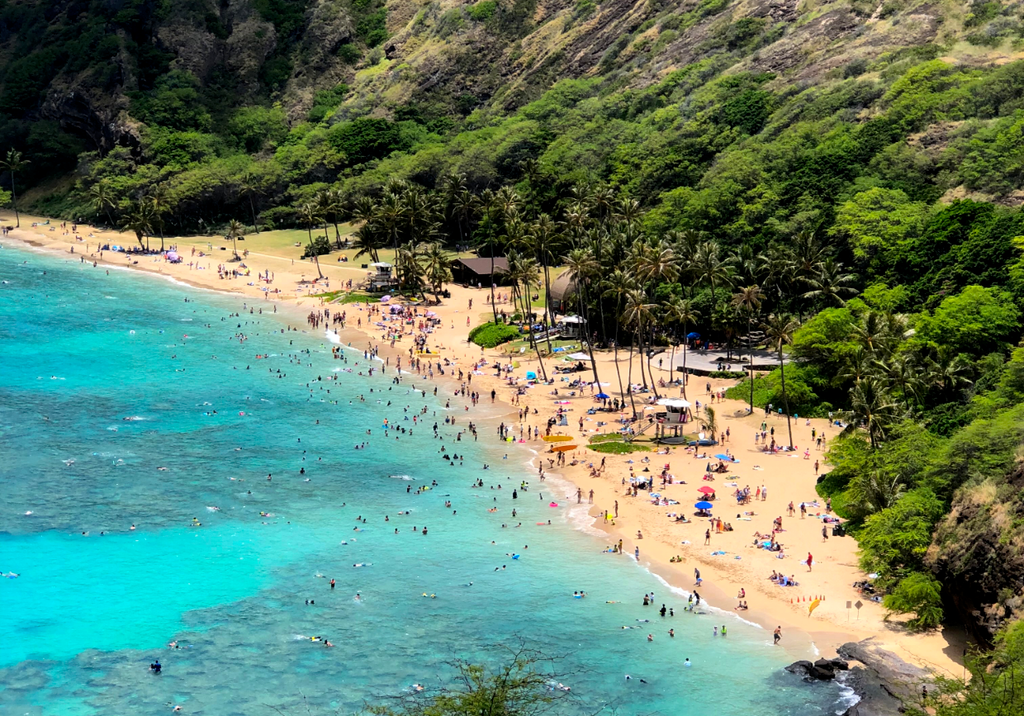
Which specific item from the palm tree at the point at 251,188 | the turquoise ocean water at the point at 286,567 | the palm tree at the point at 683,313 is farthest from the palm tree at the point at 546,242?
the palm tree at the point at 251,188

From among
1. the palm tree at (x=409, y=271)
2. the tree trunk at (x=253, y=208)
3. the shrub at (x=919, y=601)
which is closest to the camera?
the shrub at (x=919, y=601)

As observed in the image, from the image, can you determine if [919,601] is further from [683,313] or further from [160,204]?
[160,204]

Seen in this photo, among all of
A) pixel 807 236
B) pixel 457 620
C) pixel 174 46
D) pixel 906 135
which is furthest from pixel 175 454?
pixel 174 46

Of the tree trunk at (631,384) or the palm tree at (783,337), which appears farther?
the tree trunk at (631,384)

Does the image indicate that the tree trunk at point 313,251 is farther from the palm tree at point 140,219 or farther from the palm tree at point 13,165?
the palm tree at point 13,165

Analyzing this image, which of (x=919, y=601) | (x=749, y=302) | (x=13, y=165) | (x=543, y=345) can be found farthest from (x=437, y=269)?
(x=13, y=165)

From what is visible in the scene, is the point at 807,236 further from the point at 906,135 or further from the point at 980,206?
the point at 906,135
